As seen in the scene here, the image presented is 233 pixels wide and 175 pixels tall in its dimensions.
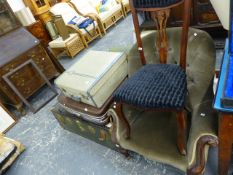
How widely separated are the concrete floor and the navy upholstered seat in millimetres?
613

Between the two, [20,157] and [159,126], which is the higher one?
[159,126]

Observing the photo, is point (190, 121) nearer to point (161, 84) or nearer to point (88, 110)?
point (161, 84)

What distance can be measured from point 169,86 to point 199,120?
233 millimetres

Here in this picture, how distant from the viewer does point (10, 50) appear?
94.2 inches

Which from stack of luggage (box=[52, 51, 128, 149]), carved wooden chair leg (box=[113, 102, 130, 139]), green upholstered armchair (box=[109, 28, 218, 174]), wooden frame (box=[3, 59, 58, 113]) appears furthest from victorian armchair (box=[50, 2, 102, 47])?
carved wooden chair leg (box=[113, 102, 130, 139])

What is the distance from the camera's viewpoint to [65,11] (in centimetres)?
377

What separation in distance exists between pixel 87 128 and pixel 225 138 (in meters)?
1.04

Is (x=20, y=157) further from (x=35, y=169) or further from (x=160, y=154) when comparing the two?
(x=160, y=154)

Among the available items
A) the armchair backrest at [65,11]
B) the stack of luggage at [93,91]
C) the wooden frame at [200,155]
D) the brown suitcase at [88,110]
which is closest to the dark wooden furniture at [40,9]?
the armchair backrest at [65,11]

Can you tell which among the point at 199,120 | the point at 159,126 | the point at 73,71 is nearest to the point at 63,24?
the point at 73,71

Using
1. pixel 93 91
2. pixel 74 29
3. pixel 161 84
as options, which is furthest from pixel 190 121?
pixel 74 29

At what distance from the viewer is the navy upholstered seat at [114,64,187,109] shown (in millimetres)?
995

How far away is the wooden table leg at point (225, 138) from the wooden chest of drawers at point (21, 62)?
6.98ft

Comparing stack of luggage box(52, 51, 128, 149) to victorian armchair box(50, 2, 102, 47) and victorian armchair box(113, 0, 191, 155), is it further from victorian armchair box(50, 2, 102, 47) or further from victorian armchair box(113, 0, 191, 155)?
victorian armchair box(50, 2, 102, 47)
